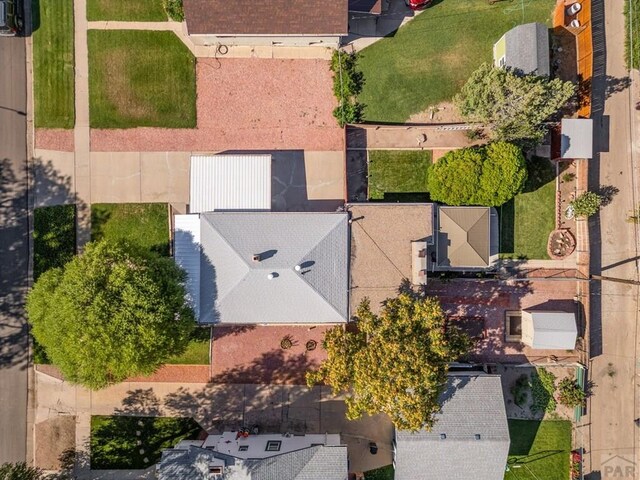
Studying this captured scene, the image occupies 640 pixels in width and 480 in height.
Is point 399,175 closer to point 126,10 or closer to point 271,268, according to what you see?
point 271,268

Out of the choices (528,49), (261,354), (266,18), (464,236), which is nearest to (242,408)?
(261,354)

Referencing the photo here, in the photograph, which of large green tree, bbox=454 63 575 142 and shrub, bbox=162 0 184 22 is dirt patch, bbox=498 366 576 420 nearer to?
large green tree, bbox=454 63 575 142

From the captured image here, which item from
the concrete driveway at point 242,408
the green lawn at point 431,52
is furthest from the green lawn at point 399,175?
the concrete driveway at point 242,408

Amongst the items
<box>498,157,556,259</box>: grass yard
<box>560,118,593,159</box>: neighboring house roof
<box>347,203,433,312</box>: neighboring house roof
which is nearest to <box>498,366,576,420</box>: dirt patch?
<box>498,157,556,259</box>: grass yard

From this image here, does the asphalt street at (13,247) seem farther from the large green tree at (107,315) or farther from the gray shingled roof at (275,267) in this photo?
the gray shingled roof at (275,267)

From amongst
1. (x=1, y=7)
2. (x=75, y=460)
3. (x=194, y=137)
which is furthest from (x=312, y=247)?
(x=1, y=7)

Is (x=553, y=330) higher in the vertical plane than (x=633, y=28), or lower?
lower
